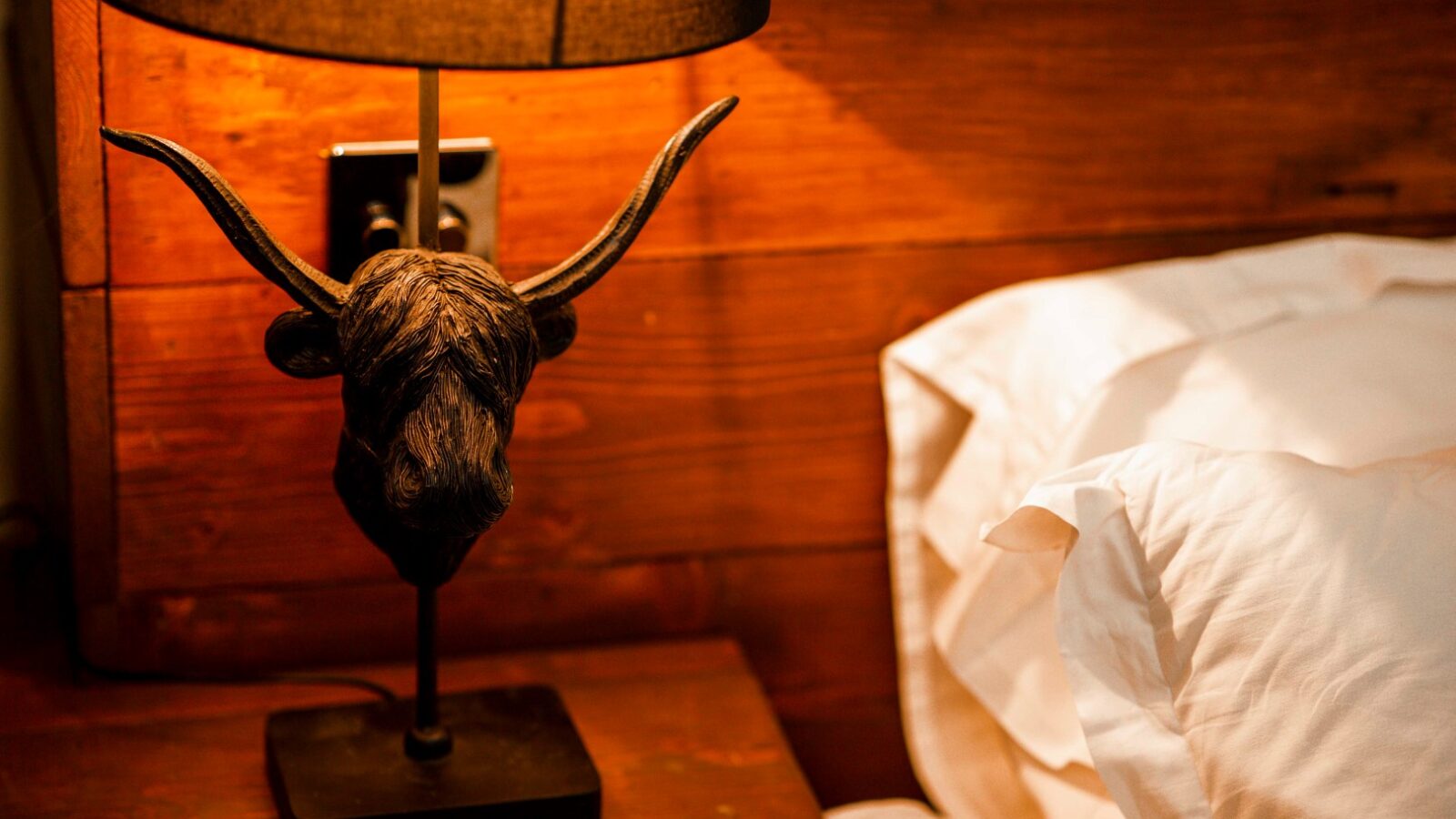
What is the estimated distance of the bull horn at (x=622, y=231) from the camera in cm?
77

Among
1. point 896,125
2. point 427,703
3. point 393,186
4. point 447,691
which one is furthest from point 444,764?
point 896,125

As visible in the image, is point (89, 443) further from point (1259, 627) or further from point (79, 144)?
point (1259, 627)

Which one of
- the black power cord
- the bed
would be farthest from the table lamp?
the bed

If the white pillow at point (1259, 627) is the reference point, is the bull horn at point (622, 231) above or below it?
above

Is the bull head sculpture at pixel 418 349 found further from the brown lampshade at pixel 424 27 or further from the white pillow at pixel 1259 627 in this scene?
the white pillow at pixel 1259 627

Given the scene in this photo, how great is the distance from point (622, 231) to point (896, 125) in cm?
37

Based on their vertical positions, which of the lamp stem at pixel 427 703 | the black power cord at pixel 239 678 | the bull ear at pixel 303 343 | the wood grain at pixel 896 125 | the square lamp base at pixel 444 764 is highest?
the wood grain at pixel 896 125

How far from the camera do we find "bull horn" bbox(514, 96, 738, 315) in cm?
77

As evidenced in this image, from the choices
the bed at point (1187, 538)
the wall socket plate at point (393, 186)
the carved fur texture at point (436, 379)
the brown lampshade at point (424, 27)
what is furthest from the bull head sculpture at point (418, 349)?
the bed at point (1187, 538)

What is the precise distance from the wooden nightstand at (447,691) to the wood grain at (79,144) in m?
0.32

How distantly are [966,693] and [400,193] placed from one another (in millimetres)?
603

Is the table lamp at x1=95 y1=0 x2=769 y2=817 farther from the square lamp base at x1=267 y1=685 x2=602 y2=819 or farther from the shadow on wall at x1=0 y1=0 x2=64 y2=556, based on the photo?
the shadow on wall at x1=0 y1=0 x2=64 y2=556

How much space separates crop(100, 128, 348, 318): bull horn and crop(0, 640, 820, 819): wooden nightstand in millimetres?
367

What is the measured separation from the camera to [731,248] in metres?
1.07
